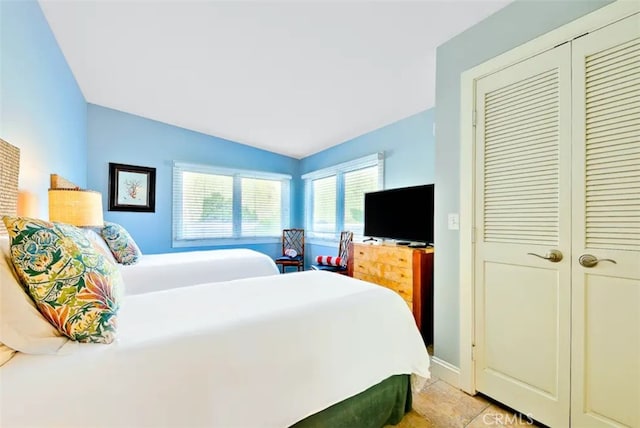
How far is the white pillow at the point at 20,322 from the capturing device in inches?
32.4

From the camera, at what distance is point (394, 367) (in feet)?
4.85

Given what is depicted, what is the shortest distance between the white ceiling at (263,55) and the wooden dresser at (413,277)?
1.60 meters

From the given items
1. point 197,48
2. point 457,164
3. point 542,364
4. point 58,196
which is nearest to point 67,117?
point 58,196

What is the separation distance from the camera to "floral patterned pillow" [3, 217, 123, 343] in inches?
34.6

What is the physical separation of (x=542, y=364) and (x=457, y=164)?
1.28 metres

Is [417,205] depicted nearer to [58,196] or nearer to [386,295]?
[386,295]

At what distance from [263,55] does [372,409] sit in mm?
2641

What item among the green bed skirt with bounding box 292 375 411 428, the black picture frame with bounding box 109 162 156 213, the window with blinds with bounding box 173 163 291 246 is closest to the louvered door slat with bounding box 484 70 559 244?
the green bed skirt with bounding box 292 375 411 428

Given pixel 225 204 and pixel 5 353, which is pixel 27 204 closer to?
pixel 5 353

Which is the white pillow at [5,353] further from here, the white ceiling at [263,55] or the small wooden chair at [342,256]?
the small wooden chair at [342,256]

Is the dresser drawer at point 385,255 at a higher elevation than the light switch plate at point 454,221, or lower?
lower

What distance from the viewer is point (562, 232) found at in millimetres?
1481

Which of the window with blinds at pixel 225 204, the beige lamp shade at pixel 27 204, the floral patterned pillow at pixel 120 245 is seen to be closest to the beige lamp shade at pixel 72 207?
the beige lamp shade at pixel 27 204

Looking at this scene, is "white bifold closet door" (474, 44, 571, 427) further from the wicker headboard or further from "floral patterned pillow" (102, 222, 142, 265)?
"floral patterned pillow" (102, 222, 142, 265)
